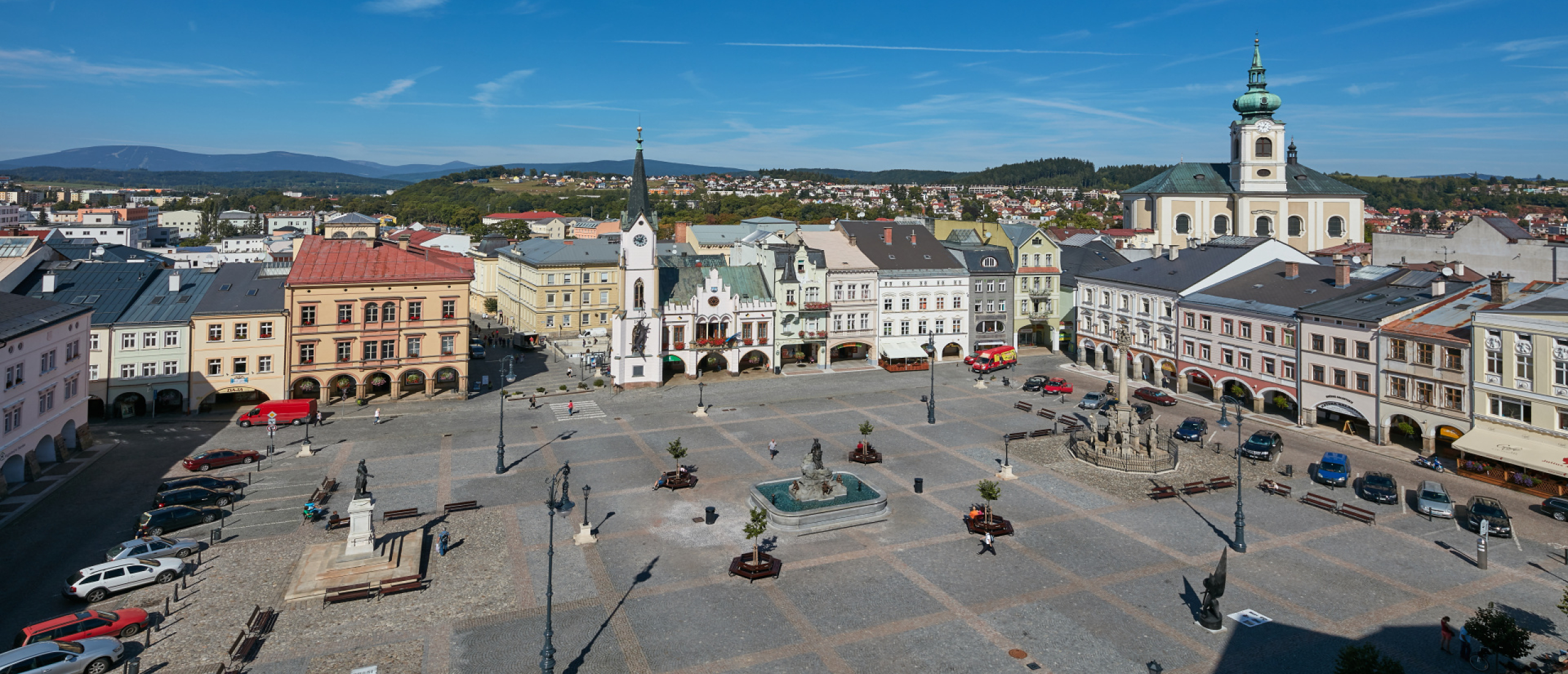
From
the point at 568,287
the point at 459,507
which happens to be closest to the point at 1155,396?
the point at 459,507

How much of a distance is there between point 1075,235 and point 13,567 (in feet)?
356

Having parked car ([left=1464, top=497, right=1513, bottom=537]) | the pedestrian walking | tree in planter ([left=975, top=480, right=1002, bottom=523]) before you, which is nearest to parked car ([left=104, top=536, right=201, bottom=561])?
the pedestrian walking

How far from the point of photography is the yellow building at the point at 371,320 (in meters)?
59.4

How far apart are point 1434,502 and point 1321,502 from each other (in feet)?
13.7

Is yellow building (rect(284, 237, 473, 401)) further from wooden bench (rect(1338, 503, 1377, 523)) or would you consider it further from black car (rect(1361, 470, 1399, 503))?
black car (rect(1361, 470, 1399, 503))

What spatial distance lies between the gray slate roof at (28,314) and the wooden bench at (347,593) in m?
23.5

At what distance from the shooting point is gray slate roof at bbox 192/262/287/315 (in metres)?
58.3

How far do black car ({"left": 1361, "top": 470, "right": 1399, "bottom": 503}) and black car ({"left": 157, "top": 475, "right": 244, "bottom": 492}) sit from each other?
2014 inches

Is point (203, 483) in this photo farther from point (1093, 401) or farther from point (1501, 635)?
point (1093, 401)

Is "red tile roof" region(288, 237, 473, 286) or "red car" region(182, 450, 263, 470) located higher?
"red tile roof" region(288, 237, 473, 286)

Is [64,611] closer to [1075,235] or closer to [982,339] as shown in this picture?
[982,339]

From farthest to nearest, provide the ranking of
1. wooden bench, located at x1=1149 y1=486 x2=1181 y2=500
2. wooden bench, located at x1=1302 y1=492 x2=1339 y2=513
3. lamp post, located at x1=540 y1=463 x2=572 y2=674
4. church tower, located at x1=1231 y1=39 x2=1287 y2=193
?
church tower, located at x1=1231 y1=39 x2=1287 y2=193 < wooden bench, located at x1=1149 y1=486 x2=1181 y2=500 < wooden bench, located at x1=1302 y1=492 x2=1339 y2=513 < lamp post, located at x1=540 y1=463 x2=572 y2=674

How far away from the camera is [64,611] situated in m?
27.9

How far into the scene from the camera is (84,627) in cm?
2509
